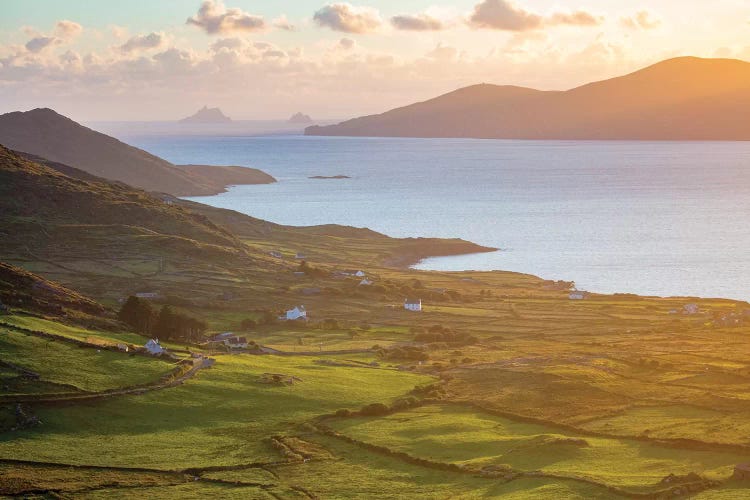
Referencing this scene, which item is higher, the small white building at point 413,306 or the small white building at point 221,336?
the small white building at point 413,306

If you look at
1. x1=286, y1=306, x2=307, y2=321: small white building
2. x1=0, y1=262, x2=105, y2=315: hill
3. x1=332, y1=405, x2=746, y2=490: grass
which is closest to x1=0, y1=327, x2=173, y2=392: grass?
x1=0, y1=262, x2=105, y2=315: hill

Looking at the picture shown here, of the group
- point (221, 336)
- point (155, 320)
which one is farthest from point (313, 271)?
point (155, 320)

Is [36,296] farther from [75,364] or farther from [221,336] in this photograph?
[221,336]

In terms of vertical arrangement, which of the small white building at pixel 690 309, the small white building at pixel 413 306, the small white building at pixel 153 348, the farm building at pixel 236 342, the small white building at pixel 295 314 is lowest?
the farm building at pixel 236 342

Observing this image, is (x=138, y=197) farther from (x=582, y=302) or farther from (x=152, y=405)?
(x=152, y=405)

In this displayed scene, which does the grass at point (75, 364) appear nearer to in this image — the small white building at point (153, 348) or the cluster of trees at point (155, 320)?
the small white building at point (153, 348)

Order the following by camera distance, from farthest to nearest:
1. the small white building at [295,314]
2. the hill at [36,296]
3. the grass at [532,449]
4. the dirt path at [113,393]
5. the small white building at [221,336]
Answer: the small white building at [295,314] < the small white building at [221,336] < the hill at [36,296] < the dirt path at [113,393] < the grass at [532,449]

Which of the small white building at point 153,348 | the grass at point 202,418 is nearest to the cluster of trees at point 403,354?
the grass at point 202,418
